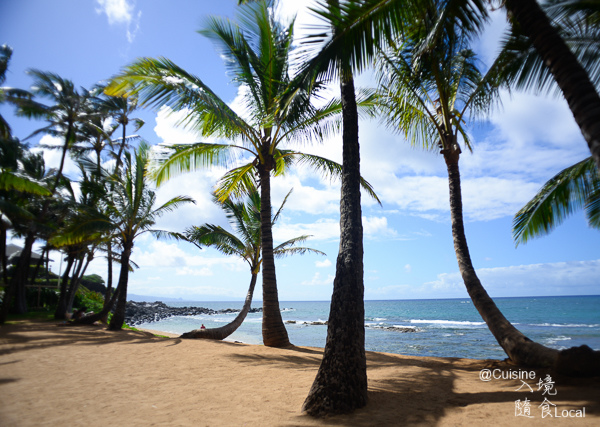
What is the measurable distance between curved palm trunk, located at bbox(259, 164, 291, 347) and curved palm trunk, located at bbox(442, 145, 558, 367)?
4.87m

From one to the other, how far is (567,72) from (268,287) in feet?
26.2

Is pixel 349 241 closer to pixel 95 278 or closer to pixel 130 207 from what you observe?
pixel 130 207

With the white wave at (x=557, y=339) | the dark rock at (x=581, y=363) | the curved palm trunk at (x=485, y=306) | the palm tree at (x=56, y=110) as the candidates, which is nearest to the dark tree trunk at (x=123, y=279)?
the palm tree at (x=56, y=110)

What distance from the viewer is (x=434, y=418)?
12.0 ft

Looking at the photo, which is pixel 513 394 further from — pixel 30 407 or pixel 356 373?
pixel 30 407

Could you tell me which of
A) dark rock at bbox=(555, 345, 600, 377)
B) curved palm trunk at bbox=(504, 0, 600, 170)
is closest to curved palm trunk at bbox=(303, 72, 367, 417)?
curved palm trunk at bbox=(504, 0, 600, 170)

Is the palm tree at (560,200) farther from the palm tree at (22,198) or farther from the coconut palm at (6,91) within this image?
the coconut palm at (6,91)

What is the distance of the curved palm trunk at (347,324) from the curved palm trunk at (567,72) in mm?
2146

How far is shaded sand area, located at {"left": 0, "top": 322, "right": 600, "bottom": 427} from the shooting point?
3.69 m

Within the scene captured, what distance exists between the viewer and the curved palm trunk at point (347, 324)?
3.93 m

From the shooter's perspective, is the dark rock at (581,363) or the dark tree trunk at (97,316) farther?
the dark tree trunk at (97,316)

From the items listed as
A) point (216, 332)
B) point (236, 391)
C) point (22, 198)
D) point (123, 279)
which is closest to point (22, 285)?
point (22, 198)

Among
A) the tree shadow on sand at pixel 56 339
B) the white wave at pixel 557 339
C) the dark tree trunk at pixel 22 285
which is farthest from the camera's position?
the white wave at pixel 557 339

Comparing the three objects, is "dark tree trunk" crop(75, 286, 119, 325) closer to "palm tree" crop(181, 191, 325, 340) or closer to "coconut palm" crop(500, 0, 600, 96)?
"palm tree" crop(181, 191, 325, 340)
